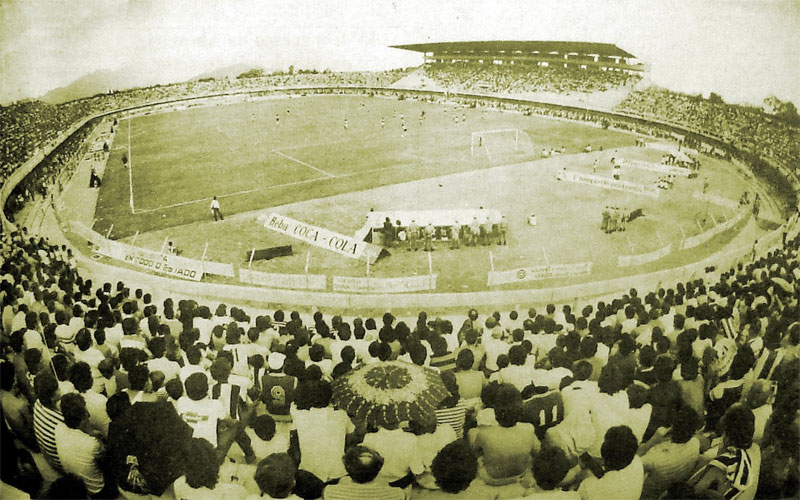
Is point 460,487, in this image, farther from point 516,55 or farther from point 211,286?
point 516,55

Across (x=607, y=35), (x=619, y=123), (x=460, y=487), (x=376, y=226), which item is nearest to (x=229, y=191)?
(x=376, y=226)

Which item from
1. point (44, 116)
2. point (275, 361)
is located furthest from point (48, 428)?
point (44, 116)

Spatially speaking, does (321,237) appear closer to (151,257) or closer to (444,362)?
(151,257)

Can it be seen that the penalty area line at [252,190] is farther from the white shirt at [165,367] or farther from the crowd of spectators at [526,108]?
the white shirt at [165,367]

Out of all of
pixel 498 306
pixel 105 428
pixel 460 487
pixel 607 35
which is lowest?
pixel 498 306

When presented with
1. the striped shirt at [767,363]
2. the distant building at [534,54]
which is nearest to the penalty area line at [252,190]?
the distant building at [534,54]

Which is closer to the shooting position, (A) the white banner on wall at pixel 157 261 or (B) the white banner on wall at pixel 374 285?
(B) the white banner on wall at pixel 374 285

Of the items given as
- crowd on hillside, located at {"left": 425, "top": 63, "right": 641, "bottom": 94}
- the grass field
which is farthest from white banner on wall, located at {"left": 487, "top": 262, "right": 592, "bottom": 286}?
crowd on hillside, located at {"left": 425, "top": 63, "right": 641, "bottom": 94}
